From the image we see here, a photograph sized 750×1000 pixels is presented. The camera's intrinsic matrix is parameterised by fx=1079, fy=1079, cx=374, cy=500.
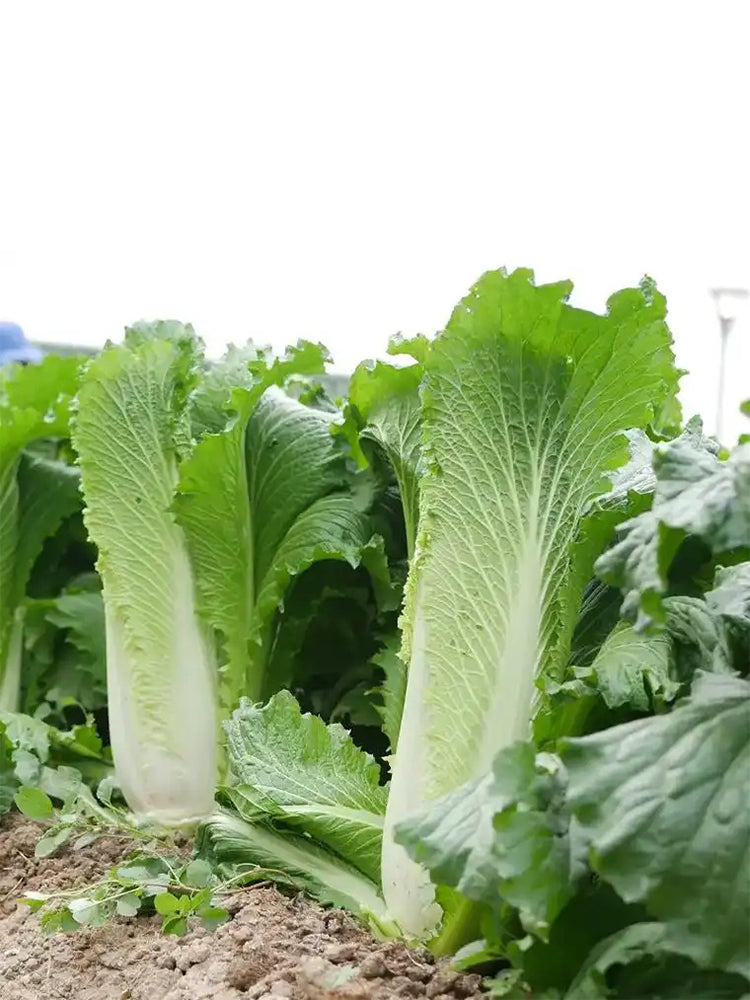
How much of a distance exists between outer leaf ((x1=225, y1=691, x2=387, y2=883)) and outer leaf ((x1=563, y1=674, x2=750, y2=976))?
1.92ft

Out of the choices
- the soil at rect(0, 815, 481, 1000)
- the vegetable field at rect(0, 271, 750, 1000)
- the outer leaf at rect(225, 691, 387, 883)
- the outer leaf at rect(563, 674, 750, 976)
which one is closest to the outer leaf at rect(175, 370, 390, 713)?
the vegetable field at rect(0, 271, 750, 1000)

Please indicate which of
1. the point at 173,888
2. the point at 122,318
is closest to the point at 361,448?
the point at 173,888

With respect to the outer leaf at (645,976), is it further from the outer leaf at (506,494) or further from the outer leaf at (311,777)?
the outer leaf at (311,777)

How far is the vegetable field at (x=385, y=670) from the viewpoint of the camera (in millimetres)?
1067

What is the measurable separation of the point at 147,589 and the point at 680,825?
4.41 ft

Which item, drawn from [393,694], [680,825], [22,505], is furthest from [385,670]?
[22,505]

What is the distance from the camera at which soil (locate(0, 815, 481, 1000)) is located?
1.29 m

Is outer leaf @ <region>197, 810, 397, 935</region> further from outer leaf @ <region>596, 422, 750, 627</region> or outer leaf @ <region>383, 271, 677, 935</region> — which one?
outer leaf @ <region>596, 422, 750, 627</region>

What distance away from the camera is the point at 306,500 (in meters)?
2.05

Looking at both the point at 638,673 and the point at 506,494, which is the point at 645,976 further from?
the point at 506,494

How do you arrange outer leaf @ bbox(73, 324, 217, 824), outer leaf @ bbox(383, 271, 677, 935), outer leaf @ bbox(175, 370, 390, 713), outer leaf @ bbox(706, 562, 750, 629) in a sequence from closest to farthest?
outer leaf @ bbox(706, 562, 750, 629) → outer leaf @ bbox(383, 271, 677, 935) → outer leaf @ bbox(175, 370, 390, 713) → outer leaf @ bbox(73, 324, 217, 824)

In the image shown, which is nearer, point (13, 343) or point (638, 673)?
point (638, 673)

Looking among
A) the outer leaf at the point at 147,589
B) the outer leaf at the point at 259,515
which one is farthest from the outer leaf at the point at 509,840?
the outer leaf at the point at 147,589

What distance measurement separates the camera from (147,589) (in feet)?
6.97
